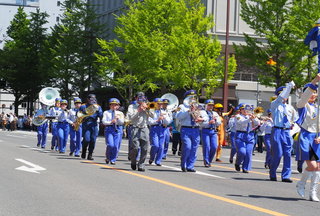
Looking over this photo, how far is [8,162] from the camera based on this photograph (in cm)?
1711

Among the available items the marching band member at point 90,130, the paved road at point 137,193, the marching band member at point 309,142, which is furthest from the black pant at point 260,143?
the marching band member at point 309,142

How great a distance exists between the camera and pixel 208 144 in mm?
18062

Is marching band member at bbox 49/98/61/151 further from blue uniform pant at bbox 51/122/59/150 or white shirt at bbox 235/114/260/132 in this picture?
white shirt at bbox 235/114/260/132

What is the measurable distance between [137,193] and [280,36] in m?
26.9

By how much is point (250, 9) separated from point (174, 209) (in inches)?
1156

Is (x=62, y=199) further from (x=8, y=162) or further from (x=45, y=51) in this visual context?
(x=45, y=51)

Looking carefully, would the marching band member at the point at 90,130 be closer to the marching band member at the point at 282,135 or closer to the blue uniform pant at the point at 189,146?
the blue uniform pant at the point at 189,146

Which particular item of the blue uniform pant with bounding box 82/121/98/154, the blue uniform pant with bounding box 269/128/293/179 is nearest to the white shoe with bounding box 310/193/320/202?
the blue uniform pant with bounding box 269/128/293/179

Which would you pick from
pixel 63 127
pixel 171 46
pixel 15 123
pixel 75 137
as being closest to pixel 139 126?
pixel 75 137

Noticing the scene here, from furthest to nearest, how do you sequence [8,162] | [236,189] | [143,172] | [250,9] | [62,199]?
[250,9] → [8,162] → [143,172] → [236,189] → [62,199]

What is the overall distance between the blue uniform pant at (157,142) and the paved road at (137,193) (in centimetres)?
212

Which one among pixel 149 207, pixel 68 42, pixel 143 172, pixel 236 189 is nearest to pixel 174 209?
pixel 149 207

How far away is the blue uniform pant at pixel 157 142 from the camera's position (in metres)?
18.3

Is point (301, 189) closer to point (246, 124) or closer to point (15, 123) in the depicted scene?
point (246, 124)
